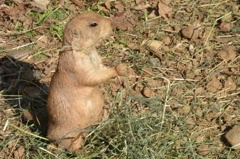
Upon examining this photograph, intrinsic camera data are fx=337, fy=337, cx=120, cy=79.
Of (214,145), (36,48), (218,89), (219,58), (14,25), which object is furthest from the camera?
(14,25)

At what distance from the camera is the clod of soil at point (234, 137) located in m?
4.44

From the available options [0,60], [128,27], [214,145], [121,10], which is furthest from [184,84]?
[0,60]

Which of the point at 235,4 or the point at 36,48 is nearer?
the point at 36,48

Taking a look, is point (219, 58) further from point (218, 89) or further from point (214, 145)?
point (214, 145)

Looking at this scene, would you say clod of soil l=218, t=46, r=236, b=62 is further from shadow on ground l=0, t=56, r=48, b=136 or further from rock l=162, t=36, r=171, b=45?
shadow on ground l=0, t=56, r=48, b=136

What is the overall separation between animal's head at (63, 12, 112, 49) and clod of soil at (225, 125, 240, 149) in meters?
2.16

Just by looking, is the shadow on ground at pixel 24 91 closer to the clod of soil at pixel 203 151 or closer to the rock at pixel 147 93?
the rock at pixel 147 93

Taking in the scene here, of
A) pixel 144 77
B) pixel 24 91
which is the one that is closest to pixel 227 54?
pixel 144 77

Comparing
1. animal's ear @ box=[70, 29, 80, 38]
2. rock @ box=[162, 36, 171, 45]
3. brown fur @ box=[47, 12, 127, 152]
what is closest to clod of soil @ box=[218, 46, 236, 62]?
rock @ box=[162, 36, 171, 45]

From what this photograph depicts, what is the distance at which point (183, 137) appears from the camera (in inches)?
179

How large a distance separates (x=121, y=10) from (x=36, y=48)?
76.3 inches

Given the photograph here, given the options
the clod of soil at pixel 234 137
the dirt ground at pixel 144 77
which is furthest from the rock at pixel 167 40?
the clod of soil at pixel 234 137

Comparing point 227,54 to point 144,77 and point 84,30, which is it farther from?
point 84,30

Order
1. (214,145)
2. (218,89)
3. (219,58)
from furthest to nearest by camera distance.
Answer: (219,58) < (218,89) < (214,145)
